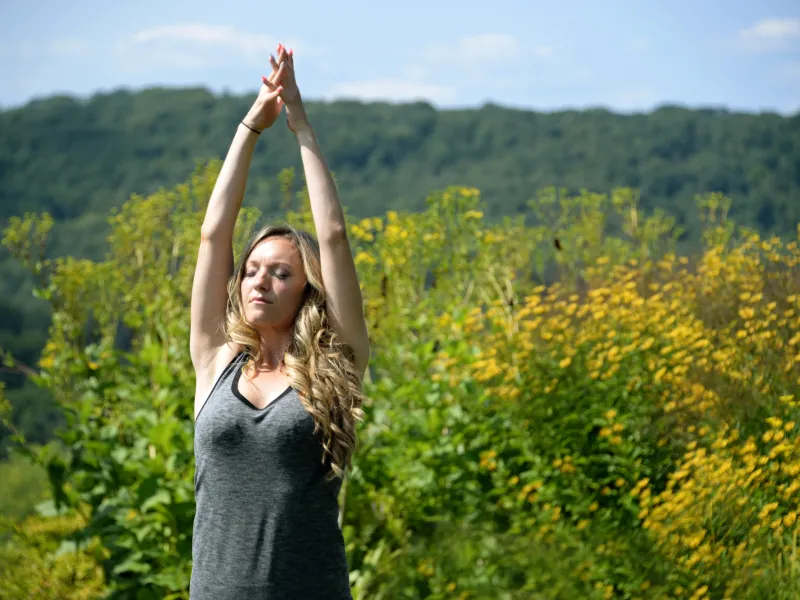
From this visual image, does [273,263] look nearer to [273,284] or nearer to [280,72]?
[273,284]

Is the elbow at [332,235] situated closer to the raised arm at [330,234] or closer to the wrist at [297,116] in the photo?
the raised arm at [330,234]

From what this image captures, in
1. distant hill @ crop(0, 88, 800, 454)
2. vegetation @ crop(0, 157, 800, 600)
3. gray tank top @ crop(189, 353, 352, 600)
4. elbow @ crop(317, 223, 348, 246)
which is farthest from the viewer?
distant hill @ crop(0, 88, 800, 454)

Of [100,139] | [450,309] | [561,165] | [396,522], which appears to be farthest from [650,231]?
[100,139]

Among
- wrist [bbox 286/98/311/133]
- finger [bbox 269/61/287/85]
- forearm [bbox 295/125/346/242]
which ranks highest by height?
finger [bbox 269/61/287/85]

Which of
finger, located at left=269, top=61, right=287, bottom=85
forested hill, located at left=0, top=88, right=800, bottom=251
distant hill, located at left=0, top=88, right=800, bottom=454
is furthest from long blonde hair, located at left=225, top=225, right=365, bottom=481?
forested hill, located at left=0, top=88, right=800, bottom=251

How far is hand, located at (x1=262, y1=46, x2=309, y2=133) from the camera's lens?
2.07 metres

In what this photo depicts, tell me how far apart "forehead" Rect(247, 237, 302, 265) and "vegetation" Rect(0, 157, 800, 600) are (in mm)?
1737

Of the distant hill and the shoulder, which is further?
the distant hill

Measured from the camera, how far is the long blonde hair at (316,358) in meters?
1.93

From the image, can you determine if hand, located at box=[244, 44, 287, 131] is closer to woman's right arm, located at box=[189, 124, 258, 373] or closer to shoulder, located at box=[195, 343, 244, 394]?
woman's right arm, located at box=[189, 124, 258, 373]

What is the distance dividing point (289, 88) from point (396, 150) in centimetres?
3887

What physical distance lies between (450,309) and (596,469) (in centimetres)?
135

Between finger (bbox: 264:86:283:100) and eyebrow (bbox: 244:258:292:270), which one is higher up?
finger (bbox: 264:86:283:100)

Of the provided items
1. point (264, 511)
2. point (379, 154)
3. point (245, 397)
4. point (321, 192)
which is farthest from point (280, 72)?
point (379, 154)
